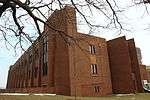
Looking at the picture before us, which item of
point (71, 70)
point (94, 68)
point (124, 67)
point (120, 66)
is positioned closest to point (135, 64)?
point (124, 67)

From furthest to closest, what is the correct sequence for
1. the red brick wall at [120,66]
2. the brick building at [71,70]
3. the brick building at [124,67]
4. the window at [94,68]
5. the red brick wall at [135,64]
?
A: 1. the red brick wall at [135,64]
2. the brick building at [124,67]
3. the red brick wall at [120,66]
4. the window at [94,68]
5. the brick building at [71,70]

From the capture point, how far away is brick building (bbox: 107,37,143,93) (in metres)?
42.2

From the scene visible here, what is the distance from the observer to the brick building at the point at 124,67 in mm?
42216

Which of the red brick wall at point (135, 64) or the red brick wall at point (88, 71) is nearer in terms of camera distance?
the red brick wall at point (88, 71)

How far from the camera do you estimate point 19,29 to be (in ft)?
30.8

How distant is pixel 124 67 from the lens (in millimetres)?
43156

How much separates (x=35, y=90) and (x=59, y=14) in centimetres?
2942

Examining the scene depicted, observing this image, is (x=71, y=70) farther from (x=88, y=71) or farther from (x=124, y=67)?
(x=124, y=67)

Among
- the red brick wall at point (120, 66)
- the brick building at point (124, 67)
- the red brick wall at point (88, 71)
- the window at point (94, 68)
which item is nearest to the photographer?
the red brick wall at point (88, 71)

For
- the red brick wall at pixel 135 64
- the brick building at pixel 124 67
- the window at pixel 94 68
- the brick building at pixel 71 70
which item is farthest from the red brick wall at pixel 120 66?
the window at pixel 94 68

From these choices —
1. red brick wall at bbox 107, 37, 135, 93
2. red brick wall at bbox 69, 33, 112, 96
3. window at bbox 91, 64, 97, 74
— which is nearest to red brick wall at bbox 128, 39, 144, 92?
red brick wall at bbox 107, 37, 135, 93

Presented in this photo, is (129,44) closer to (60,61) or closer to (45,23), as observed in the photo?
(60,61)

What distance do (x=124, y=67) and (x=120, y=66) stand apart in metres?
0.85

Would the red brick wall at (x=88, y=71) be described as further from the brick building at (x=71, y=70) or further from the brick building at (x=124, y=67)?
the brick building at (x=124, y=67)
